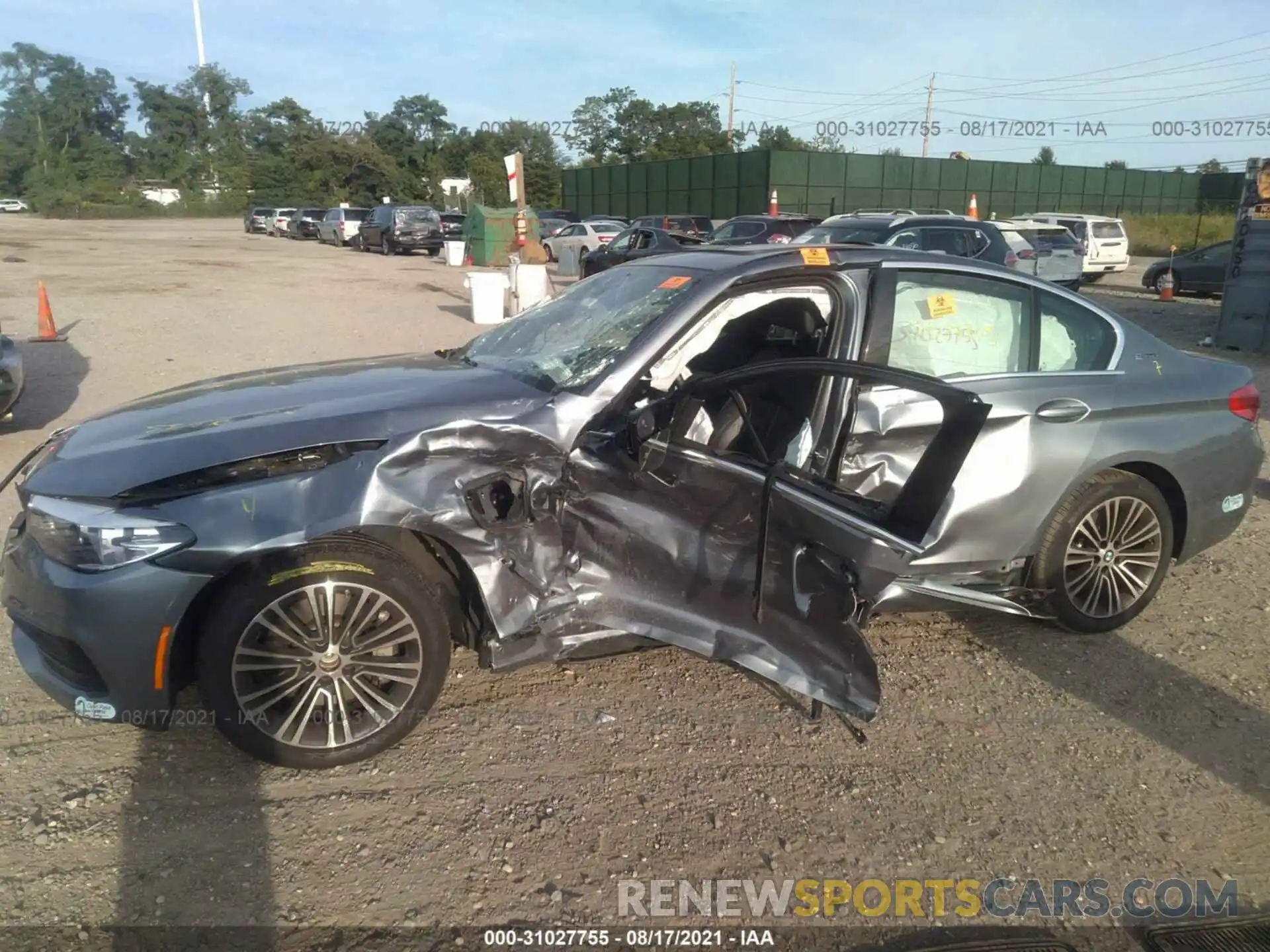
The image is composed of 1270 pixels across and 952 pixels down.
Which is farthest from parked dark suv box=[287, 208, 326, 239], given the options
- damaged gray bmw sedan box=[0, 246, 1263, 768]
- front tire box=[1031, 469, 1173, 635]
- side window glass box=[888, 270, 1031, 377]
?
front tire box=[1031, 469, 1173, 635]

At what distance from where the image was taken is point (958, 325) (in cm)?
404

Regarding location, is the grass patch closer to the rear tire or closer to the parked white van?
the parked white van

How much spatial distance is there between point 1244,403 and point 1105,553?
3.54ft

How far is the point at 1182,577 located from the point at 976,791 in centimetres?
266

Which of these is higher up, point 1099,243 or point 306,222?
point 306,222

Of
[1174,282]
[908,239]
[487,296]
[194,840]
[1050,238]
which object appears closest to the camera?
[194,840]

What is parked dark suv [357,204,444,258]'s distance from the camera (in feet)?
112

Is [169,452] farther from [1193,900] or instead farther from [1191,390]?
[1191,390]

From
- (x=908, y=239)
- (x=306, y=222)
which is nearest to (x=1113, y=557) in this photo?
(x=908, y=239)

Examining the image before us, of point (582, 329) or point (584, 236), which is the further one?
point (584, 236)

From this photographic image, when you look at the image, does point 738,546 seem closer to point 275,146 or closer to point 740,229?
point 740,229

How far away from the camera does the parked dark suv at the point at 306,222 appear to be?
45.7 m

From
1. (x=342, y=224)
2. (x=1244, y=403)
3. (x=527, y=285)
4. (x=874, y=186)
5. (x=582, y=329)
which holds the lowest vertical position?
(x=527, y=285)

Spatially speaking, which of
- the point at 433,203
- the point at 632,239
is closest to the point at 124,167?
the point at 433,203
